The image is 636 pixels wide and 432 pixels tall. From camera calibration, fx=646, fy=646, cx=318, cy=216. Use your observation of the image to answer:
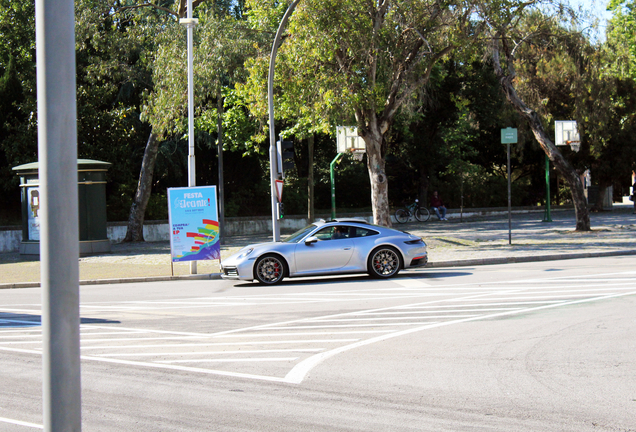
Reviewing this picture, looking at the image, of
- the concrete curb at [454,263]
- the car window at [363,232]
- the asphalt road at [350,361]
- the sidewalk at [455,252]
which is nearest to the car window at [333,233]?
the car window at [363,232]

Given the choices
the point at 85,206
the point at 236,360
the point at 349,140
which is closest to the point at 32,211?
the point at 85,206

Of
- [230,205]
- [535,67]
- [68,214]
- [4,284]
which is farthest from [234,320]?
[535,67]

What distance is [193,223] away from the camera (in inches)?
646

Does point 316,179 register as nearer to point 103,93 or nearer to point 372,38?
point 103,93

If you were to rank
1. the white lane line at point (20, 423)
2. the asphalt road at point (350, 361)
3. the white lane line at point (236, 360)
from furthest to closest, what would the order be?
the white lane line at point (236, 360)
the asphalt road at point (350, 361)
the white lane line at point (20, 423)

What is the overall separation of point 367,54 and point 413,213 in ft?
57.0

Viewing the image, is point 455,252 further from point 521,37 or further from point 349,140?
point 521,37

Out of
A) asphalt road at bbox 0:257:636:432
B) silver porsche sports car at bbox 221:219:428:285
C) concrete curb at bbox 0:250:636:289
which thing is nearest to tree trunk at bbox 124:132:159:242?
concrete curb at bbox 0:250:636:289

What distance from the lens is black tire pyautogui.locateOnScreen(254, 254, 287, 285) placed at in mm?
14227

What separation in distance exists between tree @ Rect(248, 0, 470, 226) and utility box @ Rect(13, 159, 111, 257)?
27.5 feet

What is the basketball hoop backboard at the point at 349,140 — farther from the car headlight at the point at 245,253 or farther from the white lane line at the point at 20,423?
the white lane line at the point at 20,423

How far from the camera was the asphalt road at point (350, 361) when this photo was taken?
504cm

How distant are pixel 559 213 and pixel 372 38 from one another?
951 inches

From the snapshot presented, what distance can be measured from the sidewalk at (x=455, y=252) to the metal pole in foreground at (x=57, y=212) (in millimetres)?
13932
